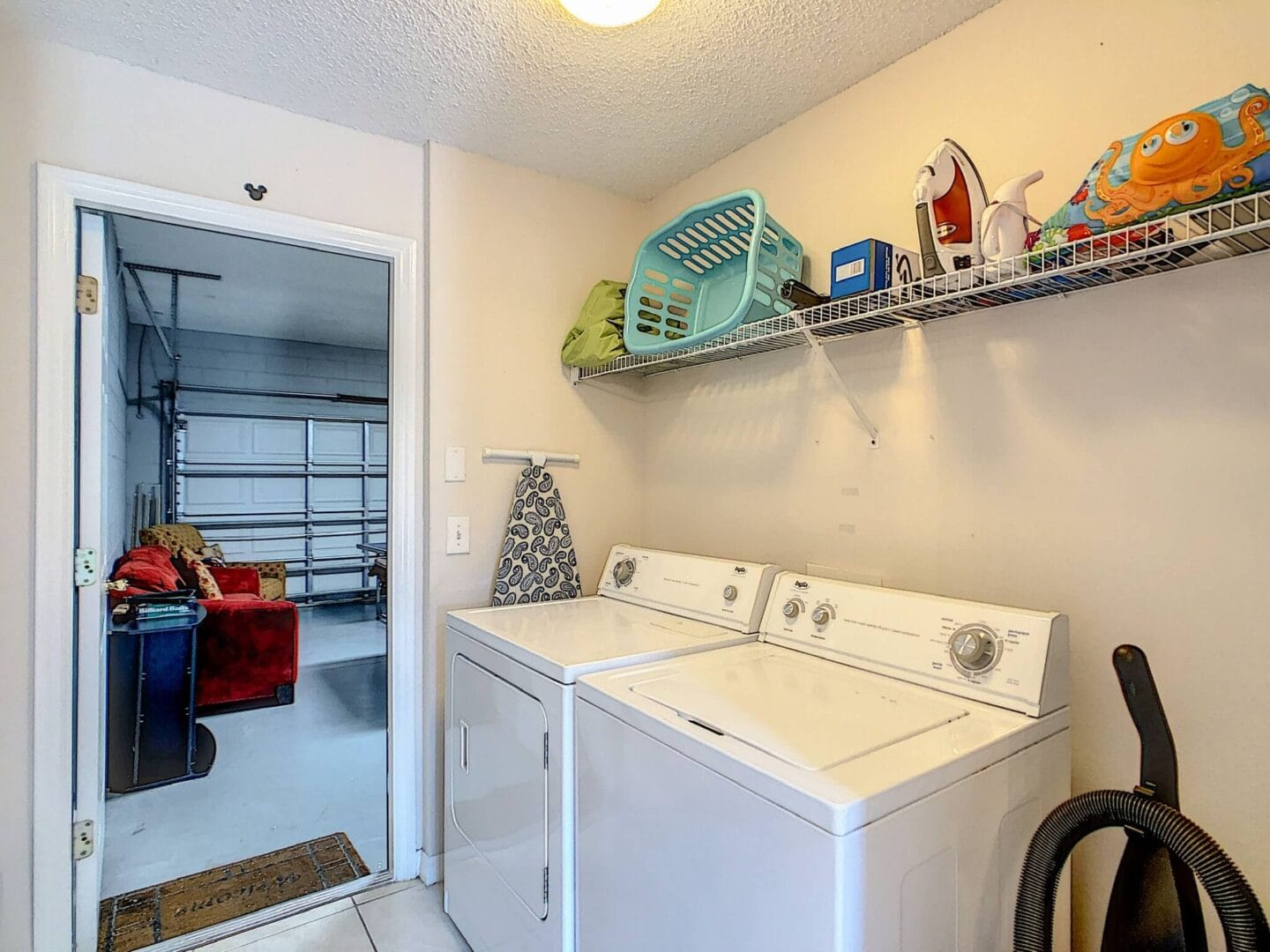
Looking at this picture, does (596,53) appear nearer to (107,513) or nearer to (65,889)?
(107,513)

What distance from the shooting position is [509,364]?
2270 millimetres

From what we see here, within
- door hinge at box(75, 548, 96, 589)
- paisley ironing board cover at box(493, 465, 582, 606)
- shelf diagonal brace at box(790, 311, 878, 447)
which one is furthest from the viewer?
paisley ironing board cover at box(493, 465, 582, 606)

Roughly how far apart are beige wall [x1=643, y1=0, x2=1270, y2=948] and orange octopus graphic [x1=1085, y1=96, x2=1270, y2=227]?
0.92ft

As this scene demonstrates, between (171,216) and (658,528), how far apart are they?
5.74ft

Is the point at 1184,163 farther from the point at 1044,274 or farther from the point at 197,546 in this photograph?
the point at 197,546

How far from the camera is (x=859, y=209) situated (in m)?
1.77

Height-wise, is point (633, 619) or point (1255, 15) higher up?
point (1255, 15)

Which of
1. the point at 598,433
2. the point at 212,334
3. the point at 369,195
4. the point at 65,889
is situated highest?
the point at 369,195

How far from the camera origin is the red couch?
277cm

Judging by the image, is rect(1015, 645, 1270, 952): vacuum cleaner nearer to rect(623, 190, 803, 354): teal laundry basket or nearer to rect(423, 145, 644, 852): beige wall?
rect(623, 190, 803, 354): teal laundry basket

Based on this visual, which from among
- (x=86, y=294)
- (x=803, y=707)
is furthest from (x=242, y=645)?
(x=803, y=707)

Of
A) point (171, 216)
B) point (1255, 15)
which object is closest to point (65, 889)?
point (171, 216)

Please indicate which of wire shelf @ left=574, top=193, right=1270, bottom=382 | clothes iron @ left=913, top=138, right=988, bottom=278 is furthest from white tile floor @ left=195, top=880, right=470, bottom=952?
clothes iron @ left=913, top=138, right=988, bottom=278

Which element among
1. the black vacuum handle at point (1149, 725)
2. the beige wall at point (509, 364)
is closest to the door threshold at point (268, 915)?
the beige wall at point (509, 364)
